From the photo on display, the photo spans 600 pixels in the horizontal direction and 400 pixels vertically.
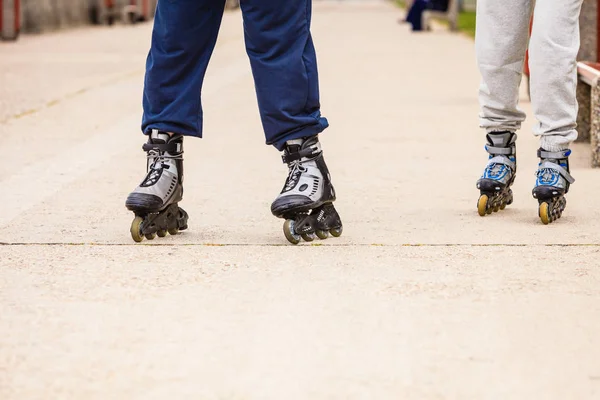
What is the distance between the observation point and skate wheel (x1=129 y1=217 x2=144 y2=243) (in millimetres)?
3727

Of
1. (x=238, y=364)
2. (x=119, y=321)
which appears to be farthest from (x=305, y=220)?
(x=238, y=364)

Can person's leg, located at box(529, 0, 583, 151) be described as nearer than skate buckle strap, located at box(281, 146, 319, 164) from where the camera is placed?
No

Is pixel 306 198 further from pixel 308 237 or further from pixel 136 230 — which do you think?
pixel 136 230

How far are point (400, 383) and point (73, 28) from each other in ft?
63.8

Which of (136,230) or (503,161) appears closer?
(136,230)

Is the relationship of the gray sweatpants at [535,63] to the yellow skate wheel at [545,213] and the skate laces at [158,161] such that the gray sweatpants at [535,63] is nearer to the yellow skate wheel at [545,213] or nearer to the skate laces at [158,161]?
the yellow skate wheel at [545,213]

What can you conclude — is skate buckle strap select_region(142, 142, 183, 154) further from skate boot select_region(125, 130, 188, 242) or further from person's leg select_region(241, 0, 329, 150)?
person's leg select_region(241, 0, 329, 150)

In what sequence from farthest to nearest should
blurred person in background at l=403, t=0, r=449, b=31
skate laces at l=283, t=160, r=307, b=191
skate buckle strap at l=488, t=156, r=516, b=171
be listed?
blurred person in background at l=403, t=0, r=449, b=31 < skate buckle strap at l=488, t=156, r=516, b=171 < skate laces at l=283, t=160, r=307, b=191

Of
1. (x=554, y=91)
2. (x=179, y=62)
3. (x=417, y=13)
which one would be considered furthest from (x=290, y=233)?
(x=417, y=13)

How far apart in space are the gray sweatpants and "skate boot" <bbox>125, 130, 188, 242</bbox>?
1139 millimetres

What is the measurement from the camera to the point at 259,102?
3812mm

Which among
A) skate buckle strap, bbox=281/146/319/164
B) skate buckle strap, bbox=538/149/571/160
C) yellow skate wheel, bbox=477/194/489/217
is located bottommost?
yellow skate wheel, bbox=477/194/489/217

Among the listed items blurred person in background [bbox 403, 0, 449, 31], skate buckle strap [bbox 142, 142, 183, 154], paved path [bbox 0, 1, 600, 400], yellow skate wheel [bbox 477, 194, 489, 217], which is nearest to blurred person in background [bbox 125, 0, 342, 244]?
skate buckle strap [bbox 142, 142, 183, 154]

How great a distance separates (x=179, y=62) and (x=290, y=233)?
0.62 metres
